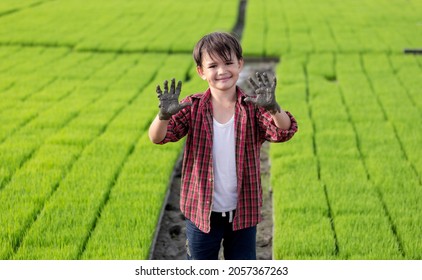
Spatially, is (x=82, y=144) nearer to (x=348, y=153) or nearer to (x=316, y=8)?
(x=348, y=153)

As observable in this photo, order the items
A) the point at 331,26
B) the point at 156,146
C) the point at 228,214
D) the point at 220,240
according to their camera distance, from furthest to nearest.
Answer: the point at 331,26
the point at 156,146
the point at 220,240
the point at 228,214

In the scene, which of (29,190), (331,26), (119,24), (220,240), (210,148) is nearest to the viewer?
(210,148)

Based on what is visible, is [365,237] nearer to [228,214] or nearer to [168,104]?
[228,214]

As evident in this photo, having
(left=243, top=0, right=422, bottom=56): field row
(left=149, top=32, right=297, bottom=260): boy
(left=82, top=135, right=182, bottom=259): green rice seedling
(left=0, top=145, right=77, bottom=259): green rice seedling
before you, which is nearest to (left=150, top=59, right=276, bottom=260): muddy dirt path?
(left=82, top=135, right=182, bottom=259): green rice seedling

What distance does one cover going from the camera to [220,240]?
2859 mm

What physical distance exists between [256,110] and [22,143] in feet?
12.5

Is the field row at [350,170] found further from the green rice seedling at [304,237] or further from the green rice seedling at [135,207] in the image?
the green rice seedling at [135,207]

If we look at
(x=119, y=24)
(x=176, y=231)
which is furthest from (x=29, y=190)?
(x=119, y=24)

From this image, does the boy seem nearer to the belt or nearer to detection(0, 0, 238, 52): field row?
the belt

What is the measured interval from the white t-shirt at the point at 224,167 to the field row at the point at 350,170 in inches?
48.5

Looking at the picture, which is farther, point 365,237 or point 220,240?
point 365,237

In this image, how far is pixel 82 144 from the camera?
18.8ft

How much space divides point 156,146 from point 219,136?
318 centimetres

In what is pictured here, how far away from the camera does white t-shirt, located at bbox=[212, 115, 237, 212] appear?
263 cm
